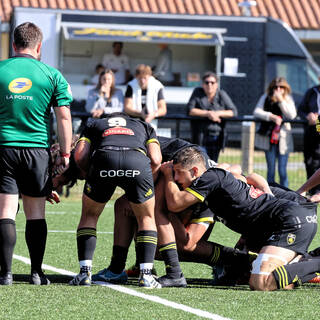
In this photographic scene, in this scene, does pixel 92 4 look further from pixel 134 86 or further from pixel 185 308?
pixel 185 308

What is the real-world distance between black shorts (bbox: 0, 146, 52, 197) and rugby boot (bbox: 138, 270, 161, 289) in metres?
0.93

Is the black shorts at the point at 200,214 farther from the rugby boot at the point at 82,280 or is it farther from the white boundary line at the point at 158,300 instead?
the rugby boot at the point at 82,280

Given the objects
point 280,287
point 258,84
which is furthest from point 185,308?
point 258,84

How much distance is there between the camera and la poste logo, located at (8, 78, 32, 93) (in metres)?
6.69

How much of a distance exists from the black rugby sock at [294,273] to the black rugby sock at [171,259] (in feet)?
2.46

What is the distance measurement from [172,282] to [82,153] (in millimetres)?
1162

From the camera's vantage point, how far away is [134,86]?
41.6 ft

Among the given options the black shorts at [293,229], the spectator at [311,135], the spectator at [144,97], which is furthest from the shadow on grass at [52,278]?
the spectator at [311,135]

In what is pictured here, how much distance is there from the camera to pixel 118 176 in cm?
672

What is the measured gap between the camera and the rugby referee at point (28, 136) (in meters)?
6.72

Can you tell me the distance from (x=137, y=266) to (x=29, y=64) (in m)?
1.93

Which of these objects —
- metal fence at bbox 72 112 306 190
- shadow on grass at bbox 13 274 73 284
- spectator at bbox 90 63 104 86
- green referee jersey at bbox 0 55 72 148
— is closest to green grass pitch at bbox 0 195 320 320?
shadow on grass at bbox 13 274 73 284

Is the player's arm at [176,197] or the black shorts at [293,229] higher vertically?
the player's arm at [176,197]

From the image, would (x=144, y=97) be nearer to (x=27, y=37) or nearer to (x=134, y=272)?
(x=134, y=272)
